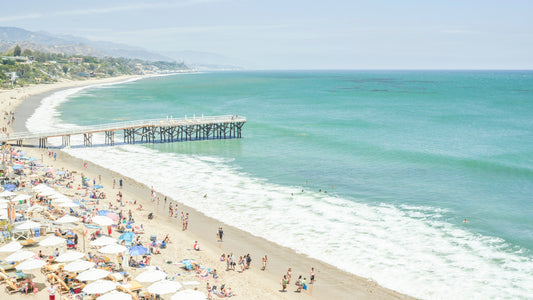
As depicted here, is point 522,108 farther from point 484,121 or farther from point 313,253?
point 313,253

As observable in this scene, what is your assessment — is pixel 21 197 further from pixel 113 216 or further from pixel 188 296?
pixel 188 296

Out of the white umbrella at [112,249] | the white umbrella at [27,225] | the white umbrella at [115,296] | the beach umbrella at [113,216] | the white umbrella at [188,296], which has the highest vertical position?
the white umbrella at [27,225]

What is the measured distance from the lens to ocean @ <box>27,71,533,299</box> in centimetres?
2200

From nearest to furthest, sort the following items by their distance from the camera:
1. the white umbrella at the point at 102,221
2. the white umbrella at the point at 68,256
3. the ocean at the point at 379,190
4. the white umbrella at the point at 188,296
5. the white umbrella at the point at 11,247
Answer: the white umbrella at the point at 188,296, the white umbrella at the point at 68,256, the white umbrella at the point at 11,247, the ocean at the point at 379,190, the white umbrella at the point at 102,221

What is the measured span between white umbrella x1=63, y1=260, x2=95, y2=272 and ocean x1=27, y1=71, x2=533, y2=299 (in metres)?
10.5

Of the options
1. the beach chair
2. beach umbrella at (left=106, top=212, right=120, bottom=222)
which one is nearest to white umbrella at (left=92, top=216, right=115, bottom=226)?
beach umbrella at (left=106, top=212, right=120, bottom=222)

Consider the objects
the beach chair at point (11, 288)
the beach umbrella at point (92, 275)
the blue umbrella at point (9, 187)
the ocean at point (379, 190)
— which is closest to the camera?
the beach chair at point (11, 288)

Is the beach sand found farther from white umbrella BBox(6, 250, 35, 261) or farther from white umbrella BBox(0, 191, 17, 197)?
white umbrella BBox(0, 191, 17, 197)

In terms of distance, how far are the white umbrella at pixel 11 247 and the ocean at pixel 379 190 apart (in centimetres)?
1175

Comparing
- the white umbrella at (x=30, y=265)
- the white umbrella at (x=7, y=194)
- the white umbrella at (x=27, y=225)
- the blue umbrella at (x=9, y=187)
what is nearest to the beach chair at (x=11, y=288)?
the white umbrella at (x=30, y=265)

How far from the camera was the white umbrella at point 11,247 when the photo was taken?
18875mm

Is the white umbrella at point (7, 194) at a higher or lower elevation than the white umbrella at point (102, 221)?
higher

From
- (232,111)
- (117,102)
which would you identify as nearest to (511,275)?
(232,111)

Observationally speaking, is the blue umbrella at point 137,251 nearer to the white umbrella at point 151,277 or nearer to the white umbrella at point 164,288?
the white umbrella at point 151,277
